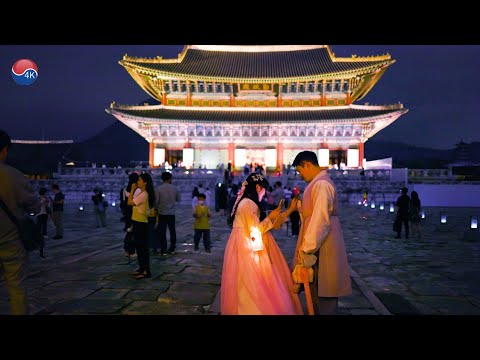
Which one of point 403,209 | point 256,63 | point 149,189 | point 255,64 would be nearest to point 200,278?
point 149,189

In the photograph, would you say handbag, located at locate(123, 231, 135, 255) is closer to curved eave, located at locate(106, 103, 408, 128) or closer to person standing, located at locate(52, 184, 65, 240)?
person standing, located at locate(52, 184, 65, 240)

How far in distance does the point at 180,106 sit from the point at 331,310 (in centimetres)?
3186

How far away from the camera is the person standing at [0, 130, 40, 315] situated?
12.6ft

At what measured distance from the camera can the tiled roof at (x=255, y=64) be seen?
32.7 meters

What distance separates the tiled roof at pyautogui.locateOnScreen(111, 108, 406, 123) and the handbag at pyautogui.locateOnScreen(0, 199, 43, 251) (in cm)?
2825

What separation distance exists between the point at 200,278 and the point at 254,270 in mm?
2765

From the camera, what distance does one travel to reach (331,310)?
369 cm

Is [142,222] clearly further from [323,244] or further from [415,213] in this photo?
[415,213]

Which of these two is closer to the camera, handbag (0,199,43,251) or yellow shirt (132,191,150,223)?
handbag (0,199,43,251)

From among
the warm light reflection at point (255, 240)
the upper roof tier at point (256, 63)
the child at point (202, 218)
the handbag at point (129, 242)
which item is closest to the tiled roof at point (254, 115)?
the upper roof tier at point (256, 63)

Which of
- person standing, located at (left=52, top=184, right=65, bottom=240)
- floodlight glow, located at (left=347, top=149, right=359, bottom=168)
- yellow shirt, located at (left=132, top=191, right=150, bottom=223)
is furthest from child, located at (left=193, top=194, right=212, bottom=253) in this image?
floodlight glow, located at (left=347, top=149, right=359, bottom=168)
